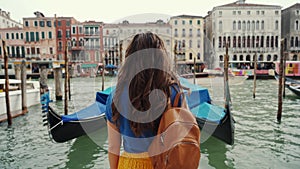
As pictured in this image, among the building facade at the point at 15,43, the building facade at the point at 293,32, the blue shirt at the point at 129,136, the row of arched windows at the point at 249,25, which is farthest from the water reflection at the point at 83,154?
the building facade at the point at 293,32

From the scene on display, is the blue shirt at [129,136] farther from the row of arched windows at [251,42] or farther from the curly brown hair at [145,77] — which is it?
the row of arched windows at [251,42]

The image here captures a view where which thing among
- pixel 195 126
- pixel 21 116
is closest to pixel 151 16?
pixel 195 126

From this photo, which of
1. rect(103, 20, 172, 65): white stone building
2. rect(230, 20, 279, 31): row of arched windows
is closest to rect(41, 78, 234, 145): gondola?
rect(103, 20, 172, 65): white stone building

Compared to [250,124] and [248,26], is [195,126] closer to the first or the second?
[250,124]

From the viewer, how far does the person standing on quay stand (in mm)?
621

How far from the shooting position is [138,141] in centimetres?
67

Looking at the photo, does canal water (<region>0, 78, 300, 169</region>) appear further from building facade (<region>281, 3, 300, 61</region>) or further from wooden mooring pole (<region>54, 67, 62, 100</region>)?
building facade (<region>281, 3, 300, 61</region>)

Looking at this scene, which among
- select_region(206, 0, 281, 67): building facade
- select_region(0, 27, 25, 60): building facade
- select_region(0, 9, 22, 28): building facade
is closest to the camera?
select_region(206, 0, 281, 67): building facade

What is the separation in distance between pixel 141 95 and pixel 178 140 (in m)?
0.16

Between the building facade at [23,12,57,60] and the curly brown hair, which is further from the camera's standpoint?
the building facade at [23,12,57,60]

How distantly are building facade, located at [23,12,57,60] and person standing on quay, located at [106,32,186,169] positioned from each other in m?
22.8

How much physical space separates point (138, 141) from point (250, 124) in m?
3.97

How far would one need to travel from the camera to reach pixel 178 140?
0.54 m

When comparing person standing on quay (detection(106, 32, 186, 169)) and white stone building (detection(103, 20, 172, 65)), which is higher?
white stone building (detection(103, 20, 172, 65))
